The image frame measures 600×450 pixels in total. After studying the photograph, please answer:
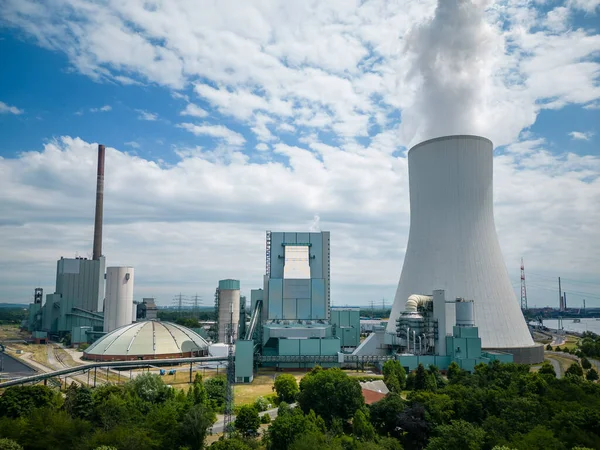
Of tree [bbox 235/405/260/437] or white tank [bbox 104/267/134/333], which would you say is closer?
tree [bbox 235/405/260/437]

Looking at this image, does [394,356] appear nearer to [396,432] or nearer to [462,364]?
[462,364]

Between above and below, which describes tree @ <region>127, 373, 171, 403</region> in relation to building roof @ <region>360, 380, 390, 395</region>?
above

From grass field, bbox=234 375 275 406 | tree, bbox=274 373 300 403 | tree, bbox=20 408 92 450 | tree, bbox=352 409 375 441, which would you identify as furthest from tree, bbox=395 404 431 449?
tree, bbox=20 408 92 450

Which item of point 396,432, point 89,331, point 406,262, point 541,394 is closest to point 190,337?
point 89,331

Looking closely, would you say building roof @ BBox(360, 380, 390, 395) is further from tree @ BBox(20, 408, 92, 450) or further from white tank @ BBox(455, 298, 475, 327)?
tree @ BBox(20, 408, 92, 450)

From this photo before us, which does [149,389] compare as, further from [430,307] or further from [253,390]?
[430,307]

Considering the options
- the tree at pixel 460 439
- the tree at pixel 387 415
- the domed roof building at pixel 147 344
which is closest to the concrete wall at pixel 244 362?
the domed roof building at pixel 147 344

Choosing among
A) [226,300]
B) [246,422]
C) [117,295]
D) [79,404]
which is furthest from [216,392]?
[117,295]

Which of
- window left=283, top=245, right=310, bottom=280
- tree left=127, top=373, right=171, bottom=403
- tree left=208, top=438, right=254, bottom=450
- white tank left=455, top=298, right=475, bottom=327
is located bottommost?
tree left=208, top=438, right=254, bottom=450
